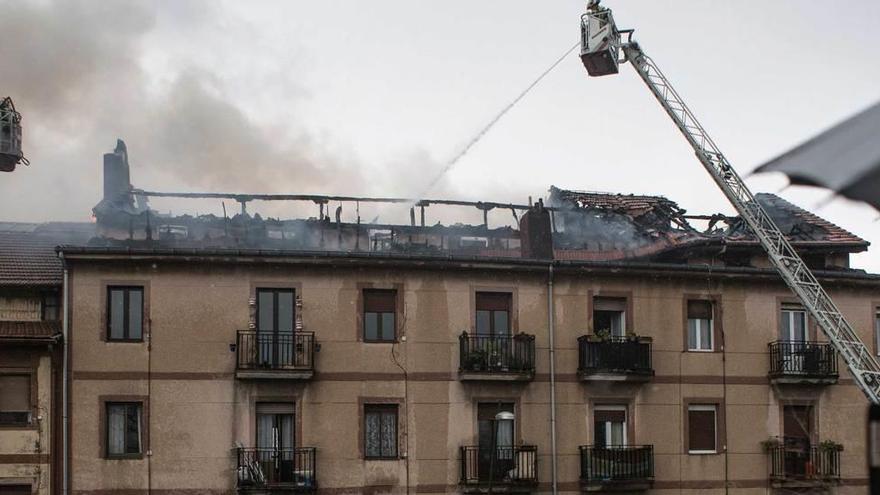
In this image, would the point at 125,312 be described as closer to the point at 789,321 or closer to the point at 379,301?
the point at 379,301

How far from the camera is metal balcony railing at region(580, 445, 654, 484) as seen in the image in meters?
36.0

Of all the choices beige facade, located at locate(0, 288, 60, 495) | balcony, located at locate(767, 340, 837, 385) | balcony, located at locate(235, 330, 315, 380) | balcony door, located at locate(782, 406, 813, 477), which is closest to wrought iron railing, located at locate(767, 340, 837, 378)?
balcony, located at locate(767, 340, 837, 385)

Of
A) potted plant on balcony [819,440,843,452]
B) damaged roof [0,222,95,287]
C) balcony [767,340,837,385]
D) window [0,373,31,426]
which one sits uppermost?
damaged roof [0,222,95,287]

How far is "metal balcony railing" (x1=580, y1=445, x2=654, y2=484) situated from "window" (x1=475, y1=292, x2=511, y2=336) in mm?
4041

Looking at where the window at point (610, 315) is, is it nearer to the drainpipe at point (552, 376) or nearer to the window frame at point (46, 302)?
the drainpipe at point (552, 376)

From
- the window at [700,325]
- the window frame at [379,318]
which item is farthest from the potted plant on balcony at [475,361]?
the window at [700,325]

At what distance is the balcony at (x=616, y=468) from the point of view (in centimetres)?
3591

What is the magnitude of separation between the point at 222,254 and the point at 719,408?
49.4 ft

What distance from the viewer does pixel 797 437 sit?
38781 mm

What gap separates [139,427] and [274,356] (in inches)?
155

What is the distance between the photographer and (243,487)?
33469 millimetres

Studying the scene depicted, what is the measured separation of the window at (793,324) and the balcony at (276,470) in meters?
14.9

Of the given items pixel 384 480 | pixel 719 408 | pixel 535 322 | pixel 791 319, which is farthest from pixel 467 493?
pixel 791 319

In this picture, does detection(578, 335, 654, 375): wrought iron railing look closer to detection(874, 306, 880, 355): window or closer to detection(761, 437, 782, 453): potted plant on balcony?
detection(761, 437, 782, 453): potted plant on balcony
